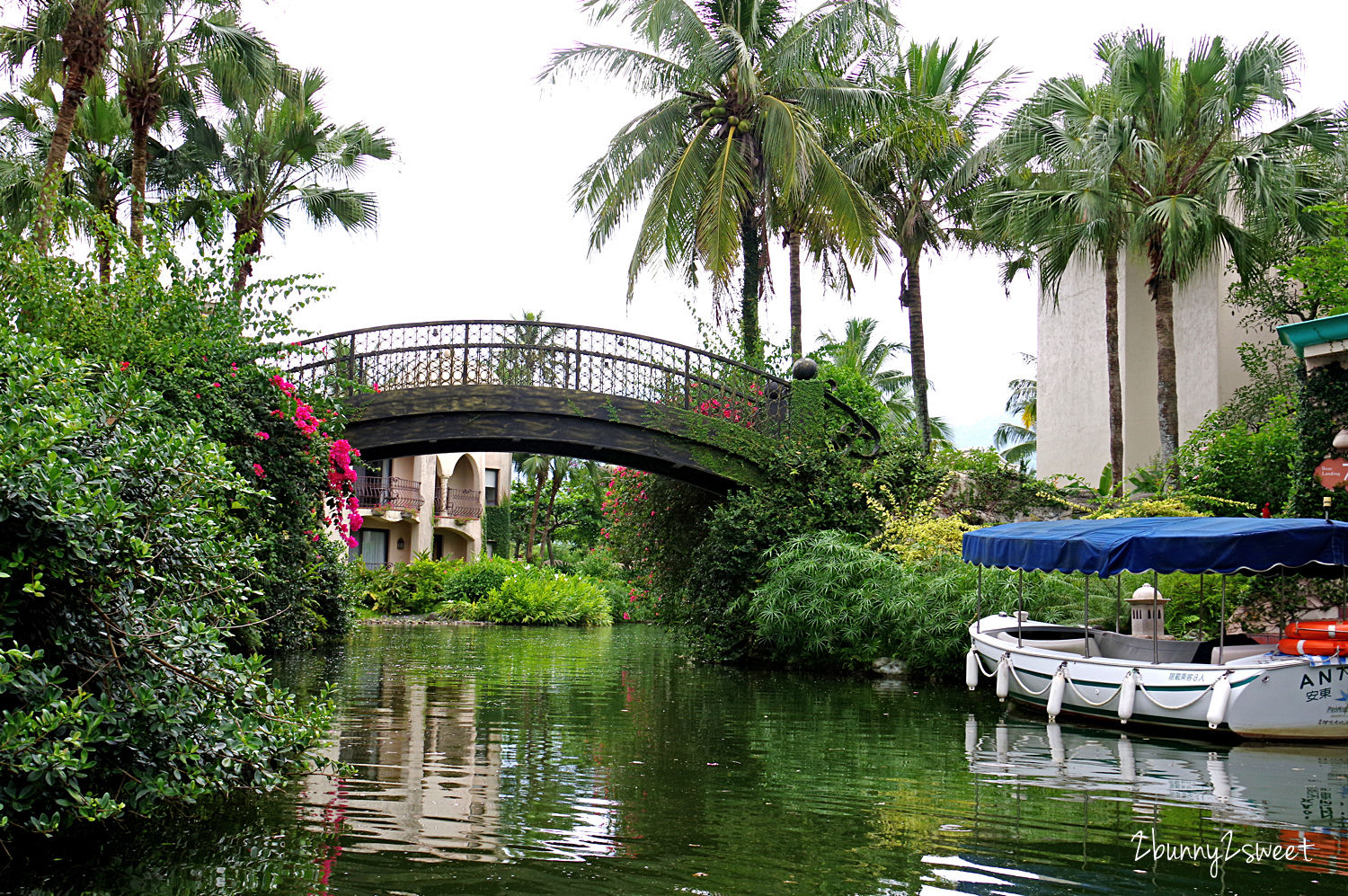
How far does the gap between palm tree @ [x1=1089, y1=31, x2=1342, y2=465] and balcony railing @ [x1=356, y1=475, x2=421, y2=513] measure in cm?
2625

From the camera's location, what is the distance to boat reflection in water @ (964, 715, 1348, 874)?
21.6 ft

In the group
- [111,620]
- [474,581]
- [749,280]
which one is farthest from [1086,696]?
[474,581]

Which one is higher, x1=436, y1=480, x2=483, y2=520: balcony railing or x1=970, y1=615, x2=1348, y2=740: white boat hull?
x1=436, y1=480, x2=483, y2=520: balcony railing

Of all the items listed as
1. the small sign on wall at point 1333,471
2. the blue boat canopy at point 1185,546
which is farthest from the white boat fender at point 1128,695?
the small sign on wall at point 1333,471

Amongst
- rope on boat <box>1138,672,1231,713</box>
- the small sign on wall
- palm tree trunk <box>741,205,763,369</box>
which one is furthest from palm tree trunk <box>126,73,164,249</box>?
the small sign on wall

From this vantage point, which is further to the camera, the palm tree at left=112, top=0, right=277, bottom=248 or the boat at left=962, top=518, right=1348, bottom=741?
the palm tree at left=112, top=0, right=277, bottom=248

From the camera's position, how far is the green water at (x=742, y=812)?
534 cm

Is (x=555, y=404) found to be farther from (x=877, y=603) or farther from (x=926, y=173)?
(x=926, y=173)

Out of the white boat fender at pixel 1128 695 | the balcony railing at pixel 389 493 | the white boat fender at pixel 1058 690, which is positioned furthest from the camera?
the balcony railing at pixel 389 493

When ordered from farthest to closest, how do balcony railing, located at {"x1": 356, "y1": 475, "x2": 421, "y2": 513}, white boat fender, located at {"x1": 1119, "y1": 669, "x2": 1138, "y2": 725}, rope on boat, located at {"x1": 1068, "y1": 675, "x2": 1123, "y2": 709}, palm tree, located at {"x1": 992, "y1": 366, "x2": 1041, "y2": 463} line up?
palm tree, located at {"x1": 992, "y1": 366, "x2": 1041, "y2": 463} → balcony railing, located at {"x1": 356, "y1": 475, "x2": 421, "y2": 513} → rope on boat, located at {"x1": 1068, "y1": 675, "x2": 1123, "y2": 709} → white boat fender, located at {"x1": 1119, "y1": 669, "x2": 1138, "y2": 725}

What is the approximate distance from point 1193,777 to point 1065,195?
52.7 feet

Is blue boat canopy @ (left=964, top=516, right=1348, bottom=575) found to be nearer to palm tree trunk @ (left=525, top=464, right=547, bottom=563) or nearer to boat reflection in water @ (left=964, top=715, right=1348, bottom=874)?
boat reflection in water @ (left=964, top=715, right=1348, bottom=874)

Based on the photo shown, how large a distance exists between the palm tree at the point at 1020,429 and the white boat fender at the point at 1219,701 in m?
43.0

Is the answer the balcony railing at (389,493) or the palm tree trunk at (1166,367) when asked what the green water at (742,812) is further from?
the balcony railing at (389,493)
